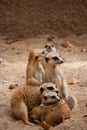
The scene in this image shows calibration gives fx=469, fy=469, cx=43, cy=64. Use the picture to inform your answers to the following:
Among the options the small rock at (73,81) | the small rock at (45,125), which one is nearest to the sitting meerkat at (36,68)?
the small rock at (73,81)

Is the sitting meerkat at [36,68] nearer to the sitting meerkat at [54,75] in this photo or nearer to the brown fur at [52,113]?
the sitting meerkat at [54,75]

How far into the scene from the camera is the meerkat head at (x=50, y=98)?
234 inches

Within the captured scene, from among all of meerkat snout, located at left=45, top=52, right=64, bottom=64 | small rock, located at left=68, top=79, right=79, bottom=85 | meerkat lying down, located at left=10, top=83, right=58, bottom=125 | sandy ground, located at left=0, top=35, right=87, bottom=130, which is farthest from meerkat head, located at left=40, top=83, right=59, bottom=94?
small rock, located at left=68, top=79, right=79, bottom=85

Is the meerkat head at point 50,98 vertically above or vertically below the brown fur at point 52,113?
above

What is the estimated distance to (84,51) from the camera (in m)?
10.8

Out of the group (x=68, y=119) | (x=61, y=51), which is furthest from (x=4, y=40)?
(x=68, y=119)

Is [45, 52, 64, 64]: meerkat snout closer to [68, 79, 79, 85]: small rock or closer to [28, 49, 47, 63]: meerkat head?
[28, 49, 47, 63]: meerkat head

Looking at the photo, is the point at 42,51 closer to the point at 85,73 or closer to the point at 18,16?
the point at 85,73

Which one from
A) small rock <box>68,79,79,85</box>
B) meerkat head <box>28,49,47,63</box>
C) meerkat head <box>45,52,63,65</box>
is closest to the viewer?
meerkat head <box>45,52,63,65</box>

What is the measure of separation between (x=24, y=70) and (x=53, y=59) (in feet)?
8.50

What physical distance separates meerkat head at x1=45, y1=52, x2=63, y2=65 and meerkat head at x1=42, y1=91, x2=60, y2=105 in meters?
0.74

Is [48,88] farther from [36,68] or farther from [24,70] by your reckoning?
[24,70]

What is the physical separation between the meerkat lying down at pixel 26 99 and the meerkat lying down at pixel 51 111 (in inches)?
5.1

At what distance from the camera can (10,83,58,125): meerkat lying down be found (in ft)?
20.1
